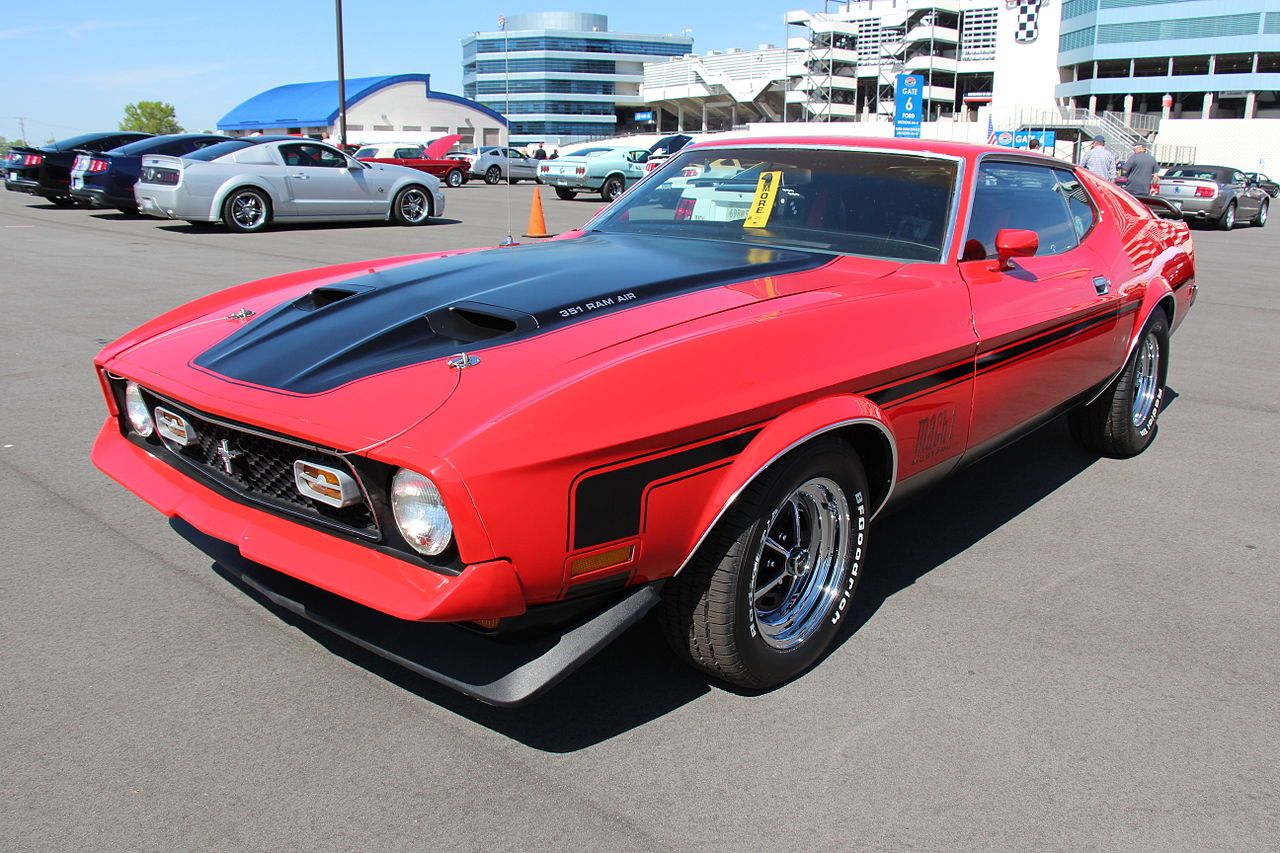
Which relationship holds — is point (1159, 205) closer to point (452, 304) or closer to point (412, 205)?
point (452, 304)

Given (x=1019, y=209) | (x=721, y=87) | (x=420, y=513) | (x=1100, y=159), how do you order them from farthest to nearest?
(x=721, y=87) → (x=1100, y=159) → (x=1019, y=209) → (x=420, y=513)

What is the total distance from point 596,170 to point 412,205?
7137 millimetres

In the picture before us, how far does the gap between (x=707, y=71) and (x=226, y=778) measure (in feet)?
310

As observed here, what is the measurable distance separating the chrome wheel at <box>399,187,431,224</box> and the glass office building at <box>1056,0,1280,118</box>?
2440 inches

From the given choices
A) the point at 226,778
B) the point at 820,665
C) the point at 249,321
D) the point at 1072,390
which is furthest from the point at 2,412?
the point at 1072,390

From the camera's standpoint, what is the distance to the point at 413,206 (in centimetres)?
1619

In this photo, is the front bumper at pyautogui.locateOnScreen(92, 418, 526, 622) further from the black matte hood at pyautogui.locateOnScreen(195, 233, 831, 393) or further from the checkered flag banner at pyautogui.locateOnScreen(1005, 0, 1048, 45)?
the checkered flag banner at pyautogui.locateOnScreen(1005, 0, 1048, 45)

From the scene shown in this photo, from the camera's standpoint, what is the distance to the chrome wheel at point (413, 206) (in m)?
16.0

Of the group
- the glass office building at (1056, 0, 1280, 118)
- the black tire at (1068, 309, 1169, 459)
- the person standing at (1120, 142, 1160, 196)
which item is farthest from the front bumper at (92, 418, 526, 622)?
the glass office building at (1056, 0, 1280, 118)

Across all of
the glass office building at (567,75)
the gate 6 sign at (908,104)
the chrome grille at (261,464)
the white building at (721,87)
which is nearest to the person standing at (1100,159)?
the gate 6 sign at (908,104)

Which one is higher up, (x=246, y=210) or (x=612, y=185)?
(x=612, y=185)

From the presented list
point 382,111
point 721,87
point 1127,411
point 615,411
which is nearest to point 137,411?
point 615,411

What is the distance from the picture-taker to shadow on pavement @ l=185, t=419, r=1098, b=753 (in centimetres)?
247

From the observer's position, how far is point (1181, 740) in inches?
96.0
